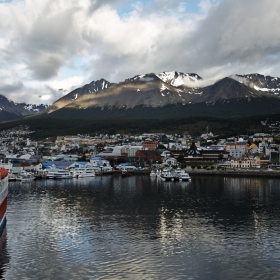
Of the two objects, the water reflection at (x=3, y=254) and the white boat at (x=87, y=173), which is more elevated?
the white boat at (x=87, y=173)

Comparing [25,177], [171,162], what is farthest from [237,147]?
[25,177]

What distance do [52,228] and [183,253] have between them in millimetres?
9036

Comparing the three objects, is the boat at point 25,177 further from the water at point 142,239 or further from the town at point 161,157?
the water at point 142,239

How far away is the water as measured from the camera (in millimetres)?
16234

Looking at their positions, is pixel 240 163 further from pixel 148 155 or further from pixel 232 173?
pixel 148 155

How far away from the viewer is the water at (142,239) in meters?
16.2

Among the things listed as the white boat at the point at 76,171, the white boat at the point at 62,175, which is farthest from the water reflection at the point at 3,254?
the white boat at the point at 76,171

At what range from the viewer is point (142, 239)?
68.6 ft

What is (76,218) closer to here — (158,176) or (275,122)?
(158,176)

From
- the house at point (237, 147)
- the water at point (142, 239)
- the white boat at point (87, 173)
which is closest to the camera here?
the water at point (142, 239)

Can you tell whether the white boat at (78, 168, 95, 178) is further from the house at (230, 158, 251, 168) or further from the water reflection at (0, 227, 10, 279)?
the water reflection at (0, 227, 10, 279)

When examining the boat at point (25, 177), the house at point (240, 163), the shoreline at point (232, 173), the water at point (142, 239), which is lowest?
the water at point (142, 239)

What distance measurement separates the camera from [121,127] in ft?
526

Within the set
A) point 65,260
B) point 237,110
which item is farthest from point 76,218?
point 237,110
